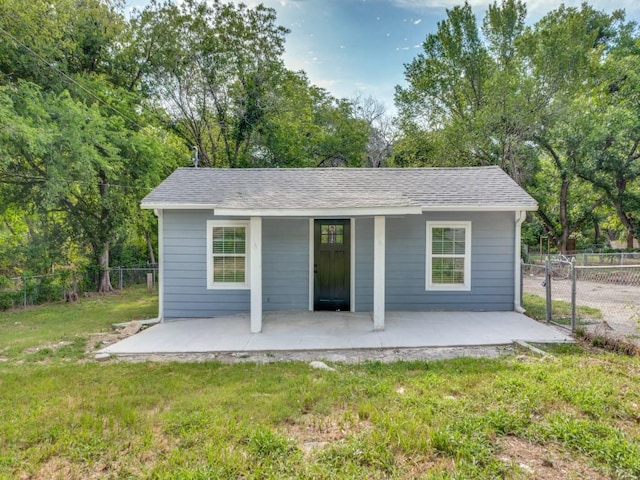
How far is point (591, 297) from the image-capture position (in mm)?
8469

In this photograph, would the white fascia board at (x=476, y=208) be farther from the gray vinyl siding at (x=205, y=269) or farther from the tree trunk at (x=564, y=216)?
the tree trunk at (x=564, y=216)

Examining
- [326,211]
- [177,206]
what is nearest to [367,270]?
[326,211]

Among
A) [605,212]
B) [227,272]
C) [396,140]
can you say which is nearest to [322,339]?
[227,272]

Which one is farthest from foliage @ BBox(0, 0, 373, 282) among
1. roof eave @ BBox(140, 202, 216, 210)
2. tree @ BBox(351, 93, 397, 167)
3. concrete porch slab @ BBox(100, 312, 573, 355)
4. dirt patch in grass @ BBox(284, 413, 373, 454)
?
dirt patch in grass @ BBox(284, 413, 373, 454)

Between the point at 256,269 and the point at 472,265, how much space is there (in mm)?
4382

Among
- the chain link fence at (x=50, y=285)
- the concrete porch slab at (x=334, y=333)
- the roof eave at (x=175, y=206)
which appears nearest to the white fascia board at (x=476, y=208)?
the concrete porch slab at (x=334, y=333)

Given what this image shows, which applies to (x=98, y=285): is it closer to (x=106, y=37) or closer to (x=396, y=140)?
(x=106, y=37)

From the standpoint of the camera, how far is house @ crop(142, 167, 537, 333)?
6.75 metres

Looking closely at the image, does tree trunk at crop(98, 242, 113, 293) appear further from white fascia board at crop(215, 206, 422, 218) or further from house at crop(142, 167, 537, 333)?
white fascia board at crop(215, 206, 422, 218)

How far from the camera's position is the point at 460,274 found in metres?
6.99

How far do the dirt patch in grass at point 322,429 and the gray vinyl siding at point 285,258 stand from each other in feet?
13.5

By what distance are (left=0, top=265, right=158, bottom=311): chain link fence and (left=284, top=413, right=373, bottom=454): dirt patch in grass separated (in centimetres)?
957

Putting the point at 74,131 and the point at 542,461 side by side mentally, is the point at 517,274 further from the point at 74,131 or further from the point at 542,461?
the point at 74,131

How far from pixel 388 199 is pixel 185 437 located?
182 inches
